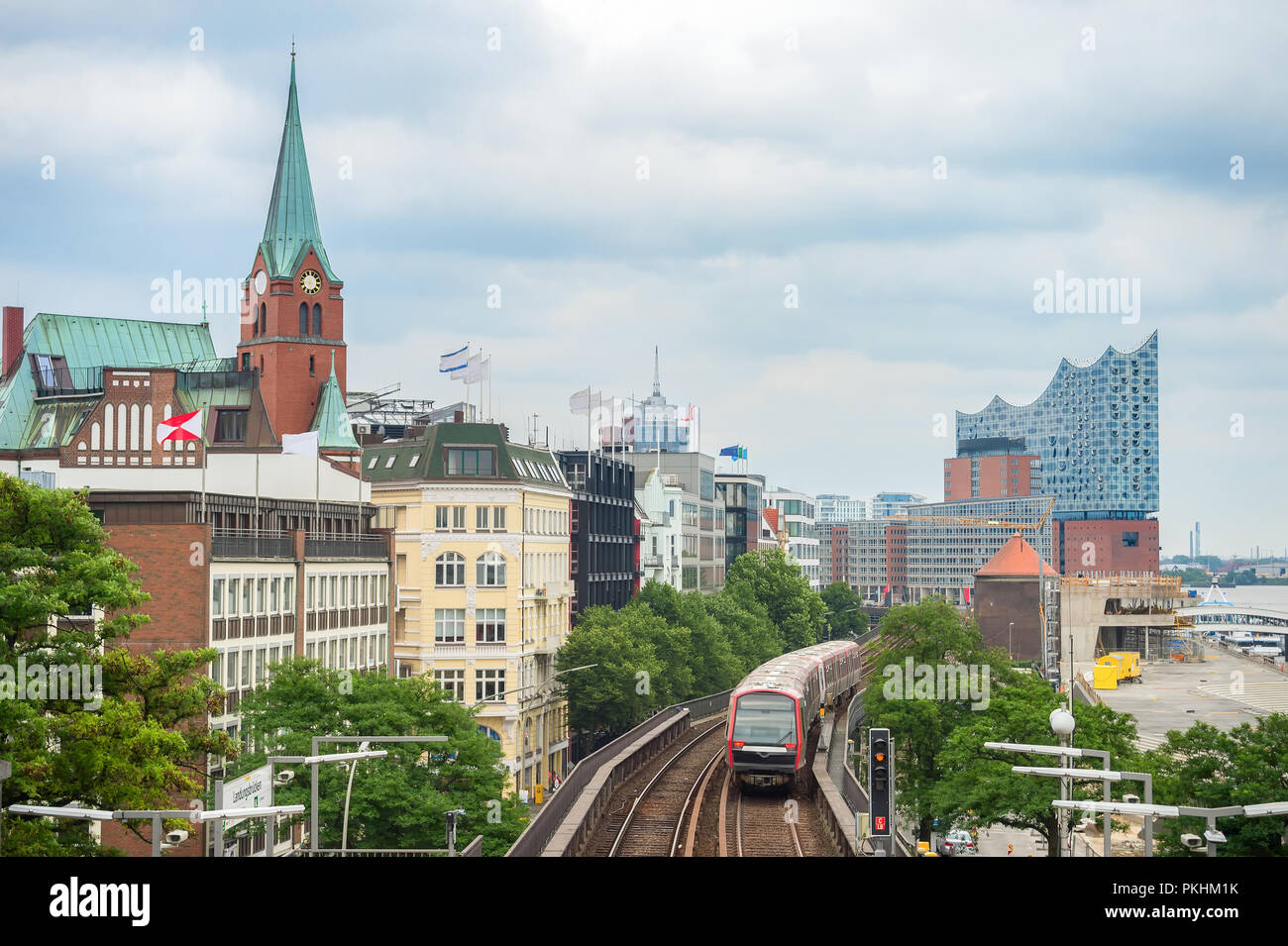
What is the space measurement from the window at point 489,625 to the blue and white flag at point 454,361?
14184 mm

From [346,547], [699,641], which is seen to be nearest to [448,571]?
[346,547]

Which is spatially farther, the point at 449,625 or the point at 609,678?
the point at 449,625

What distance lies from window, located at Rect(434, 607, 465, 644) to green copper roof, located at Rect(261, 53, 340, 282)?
33540mm

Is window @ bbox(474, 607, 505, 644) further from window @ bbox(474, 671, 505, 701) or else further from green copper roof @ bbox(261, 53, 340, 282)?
green copper roof @ bbox(261, 53, 340, 282)

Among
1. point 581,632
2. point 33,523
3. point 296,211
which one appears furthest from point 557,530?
point 33,523

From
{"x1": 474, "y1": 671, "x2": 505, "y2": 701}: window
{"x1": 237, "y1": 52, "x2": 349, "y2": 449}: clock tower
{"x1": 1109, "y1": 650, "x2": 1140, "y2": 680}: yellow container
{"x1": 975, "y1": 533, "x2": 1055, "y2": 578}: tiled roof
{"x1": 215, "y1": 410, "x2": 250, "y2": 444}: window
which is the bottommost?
{"x1": 1109, "y1": 650, "x2": 1140, "y2": 680}: yellow container

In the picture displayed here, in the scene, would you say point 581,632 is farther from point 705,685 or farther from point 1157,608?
point 1157,608

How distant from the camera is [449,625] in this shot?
83.3 m

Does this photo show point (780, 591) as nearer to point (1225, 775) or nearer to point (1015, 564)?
point (1015, 564)

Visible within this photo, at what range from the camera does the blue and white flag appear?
86.2 metres

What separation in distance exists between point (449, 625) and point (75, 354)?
3772 centimetres

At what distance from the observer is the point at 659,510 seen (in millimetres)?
135750

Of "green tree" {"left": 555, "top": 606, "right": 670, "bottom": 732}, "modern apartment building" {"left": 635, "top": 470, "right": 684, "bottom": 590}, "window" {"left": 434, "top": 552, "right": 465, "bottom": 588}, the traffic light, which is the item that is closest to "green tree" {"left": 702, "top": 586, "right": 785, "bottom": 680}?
"modern apartment building" {"left": 635, "top": 470, "right": 684, "bottom": 590}
